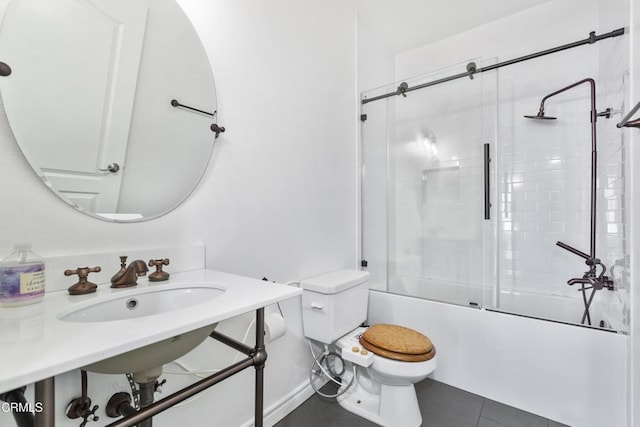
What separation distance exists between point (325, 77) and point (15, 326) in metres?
1.87

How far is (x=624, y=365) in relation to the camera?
1396 mm

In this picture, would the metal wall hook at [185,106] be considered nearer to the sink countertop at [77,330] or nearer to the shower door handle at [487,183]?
the sink countertop at [77,330]

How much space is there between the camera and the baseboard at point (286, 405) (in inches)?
57.7

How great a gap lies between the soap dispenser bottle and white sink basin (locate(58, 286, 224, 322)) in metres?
0.09

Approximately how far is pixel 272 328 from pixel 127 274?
60 centimetres

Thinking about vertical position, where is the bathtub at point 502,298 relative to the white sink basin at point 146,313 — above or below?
below

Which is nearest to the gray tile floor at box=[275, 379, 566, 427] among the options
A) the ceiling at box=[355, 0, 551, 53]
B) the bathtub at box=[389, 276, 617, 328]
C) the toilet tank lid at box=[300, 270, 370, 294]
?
the bathtub at box=[389, 276, 617, 328]

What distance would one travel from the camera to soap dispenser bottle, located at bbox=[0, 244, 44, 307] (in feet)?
2.19

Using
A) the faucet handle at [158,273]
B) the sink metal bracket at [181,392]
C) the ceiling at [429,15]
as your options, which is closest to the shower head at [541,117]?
the ceiling at [429,15]

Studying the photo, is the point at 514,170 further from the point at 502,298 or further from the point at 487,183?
the point at 502,298

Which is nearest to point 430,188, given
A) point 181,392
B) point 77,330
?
point 181,392

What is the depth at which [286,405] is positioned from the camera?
1.57 metres

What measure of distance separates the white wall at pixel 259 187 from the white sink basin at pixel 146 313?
0.61ft

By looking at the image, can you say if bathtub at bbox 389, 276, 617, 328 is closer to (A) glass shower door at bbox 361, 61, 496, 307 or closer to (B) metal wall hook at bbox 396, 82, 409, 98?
(A) glass shower door at bbox 361, 61, 496, 307
